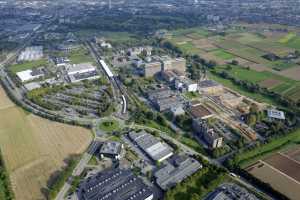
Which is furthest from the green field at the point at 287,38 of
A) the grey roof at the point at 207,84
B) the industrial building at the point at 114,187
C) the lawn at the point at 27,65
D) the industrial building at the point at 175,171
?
the industrial building at the point at 114,187

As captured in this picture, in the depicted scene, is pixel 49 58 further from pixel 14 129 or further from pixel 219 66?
pixel 219 66

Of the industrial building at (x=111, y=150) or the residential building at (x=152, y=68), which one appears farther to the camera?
the residential building at (x=152, y=68)

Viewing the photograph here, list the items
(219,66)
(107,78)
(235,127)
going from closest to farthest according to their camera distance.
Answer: (235,127) → (107,78) → (219,66)

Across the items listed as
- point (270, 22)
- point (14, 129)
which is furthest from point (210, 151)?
point (270, 22)

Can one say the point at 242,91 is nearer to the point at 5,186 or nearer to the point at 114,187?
the point at 114,187

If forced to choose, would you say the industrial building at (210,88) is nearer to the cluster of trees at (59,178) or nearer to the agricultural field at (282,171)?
the agricultural field at (282,171)

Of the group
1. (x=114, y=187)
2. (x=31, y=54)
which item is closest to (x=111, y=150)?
(x=114, y=187)
